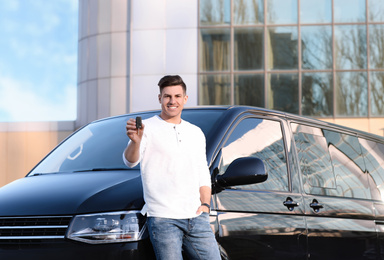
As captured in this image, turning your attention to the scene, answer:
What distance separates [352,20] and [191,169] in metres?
21.6

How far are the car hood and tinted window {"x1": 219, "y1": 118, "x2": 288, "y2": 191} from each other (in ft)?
2.46

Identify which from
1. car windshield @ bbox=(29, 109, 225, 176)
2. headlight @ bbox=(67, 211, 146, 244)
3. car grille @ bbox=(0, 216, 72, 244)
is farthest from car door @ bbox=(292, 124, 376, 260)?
car grille @ bbox=(0, 216, 72, 244)

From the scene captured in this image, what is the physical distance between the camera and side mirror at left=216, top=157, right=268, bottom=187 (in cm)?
394

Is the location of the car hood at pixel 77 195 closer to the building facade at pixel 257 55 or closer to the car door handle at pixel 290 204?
the car door handle at pixel 290 204

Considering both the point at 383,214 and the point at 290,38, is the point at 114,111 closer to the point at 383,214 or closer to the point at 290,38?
the point at 290,38

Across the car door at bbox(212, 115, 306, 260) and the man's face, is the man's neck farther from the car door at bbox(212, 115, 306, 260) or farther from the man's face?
the car door at bbox(212, 115, 306, 260)

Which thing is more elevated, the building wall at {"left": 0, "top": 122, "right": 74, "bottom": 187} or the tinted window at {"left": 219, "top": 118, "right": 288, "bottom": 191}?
the building wall at {"left": 0, "top": 122, "right": 74, "bottom": 187}

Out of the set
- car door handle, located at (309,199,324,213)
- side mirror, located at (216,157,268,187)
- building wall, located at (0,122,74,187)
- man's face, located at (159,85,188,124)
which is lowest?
car door handle, located at (309,199,324,213)

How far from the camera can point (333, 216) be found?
5.33m

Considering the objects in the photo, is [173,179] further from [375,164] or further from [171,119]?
[375,164]

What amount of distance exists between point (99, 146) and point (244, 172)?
4.09ft

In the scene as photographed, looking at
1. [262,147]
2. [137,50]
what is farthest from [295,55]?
[262,147]

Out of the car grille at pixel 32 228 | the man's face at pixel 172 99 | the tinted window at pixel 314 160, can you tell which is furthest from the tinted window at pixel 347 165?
the car grille at pixel 32 228

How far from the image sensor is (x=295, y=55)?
2422cm
